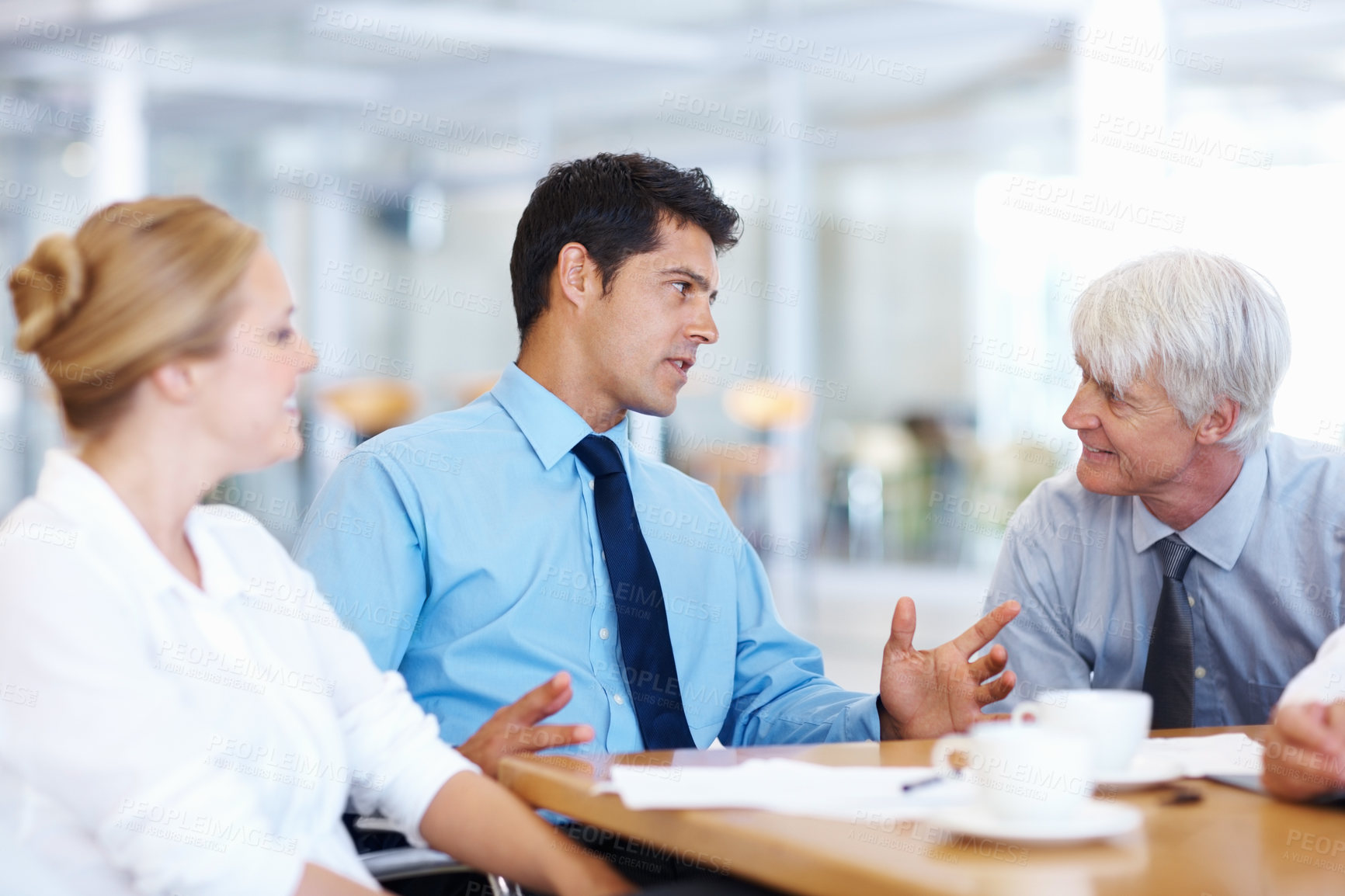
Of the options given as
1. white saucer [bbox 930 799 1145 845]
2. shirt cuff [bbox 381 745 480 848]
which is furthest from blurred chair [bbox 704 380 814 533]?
white saucer [bbox 930 799 1145 845]

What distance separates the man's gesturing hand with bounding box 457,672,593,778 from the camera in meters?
1.47

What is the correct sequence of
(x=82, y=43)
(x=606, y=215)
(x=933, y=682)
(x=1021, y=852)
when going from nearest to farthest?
(x=1021, y=852) < (x=933, y=682) < (x=606, y=215) < (x=82, y=43)

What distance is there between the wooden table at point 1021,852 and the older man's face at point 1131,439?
0.81 meters

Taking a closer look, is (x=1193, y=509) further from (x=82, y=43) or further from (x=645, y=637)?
(x=82, y=43)

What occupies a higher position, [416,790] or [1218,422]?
[1218,422]

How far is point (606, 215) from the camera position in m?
2.17

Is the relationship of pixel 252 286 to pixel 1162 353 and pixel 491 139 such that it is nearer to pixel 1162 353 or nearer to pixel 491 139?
pixel 1162 353

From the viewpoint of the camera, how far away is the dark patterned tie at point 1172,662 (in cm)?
187

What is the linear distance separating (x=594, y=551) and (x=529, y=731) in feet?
1.55

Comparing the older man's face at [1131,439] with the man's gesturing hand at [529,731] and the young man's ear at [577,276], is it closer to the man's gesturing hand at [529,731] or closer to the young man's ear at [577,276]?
the young man's ear at [577,276]

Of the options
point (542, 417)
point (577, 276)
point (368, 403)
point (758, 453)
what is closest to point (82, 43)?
point (368, 403)

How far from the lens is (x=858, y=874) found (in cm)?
92

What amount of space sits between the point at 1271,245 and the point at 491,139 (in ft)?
17.1

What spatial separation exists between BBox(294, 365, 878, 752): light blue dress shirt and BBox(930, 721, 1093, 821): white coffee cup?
2.37ft
